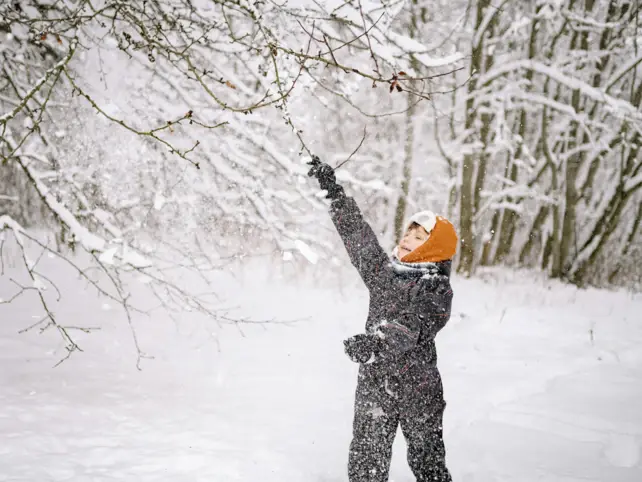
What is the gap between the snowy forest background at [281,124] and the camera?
10.8 feet

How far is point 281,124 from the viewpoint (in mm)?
9609

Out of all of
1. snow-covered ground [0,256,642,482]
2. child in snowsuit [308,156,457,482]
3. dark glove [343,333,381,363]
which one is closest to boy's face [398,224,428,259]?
child in snowsuit [308,156,457,482]

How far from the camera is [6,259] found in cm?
1057

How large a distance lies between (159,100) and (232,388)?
9.96 ft

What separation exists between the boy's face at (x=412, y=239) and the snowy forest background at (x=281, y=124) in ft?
2.08

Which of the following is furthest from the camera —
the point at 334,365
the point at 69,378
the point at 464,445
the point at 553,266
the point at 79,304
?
the point at 553,266

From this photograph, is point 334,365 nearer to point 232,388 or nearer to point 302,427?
point 232,388

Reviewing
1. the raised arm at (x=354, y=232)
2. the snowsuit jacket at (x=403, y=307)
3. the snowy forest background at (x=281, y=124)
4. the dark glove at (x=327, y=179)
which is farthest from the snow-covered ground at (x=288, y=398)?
the dark glove at (x=327, y=179)

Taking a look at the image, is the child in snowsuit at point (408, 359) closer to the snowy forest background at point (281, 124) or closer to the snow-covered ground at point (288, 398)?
the snowy forest background at point (281, 124)

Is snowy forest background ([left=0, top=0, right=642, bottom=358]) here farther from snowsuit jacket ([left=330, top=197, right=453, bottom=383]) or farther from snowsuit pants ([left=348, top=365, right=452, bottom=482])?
snowsuit pants ([left=348, top=365, right=452, bottom=482])

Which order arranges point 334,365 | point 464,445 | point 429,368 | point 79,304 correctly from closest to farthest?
point 429,368 < point 464,445 < point 334,365 < point 79,304

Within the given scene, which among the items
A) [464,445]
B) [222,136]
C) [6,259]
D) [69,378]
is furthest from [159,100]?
[6,259]

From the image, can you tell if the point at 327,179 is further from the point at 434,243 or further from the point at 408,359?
the point at 408,359

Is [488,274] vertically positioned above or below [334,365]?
above
